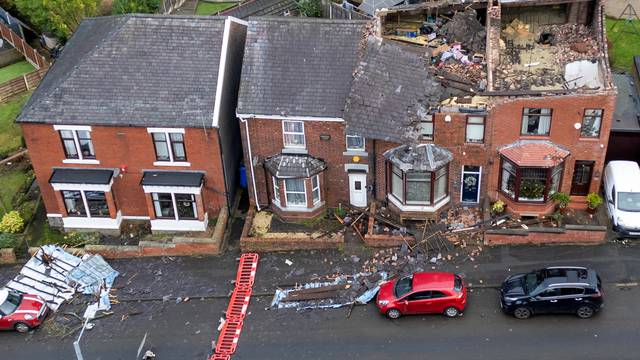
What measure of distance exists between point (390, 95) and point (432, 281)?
8.38 metres

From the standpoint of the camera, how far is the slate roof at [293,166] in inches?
1305

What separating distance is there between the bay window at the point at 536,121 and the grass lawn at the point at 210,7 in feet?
96.7

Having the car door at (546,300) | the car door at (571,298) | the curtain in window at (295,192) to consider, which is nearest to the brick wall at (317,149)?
the curtain in window at (295,192)

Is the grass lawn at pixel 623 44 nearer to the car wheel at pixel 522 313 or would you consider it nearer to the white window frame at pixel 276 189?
the car wheel at pixel 522 313

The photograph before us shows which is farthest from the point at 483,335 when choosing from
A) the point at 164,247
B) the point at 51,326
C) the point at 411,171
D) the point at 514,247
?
the point at 51,326

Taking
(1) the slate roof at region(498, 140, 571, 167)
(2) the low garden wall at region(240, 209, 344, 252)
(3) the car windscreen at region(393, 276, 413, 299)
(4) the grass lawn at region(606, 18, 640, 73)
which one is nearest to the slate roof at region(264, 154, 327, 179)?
(2) the low garden wall at region(240, 209, 344, 252)

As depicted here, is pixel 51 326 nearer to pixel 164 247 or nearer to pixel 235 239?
pixel 164 247

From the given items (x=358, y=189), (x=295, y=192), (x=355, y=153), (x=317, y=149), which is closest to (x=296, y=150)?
(x=317, y=149)

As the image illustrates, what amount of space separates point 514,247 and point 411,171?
586cm

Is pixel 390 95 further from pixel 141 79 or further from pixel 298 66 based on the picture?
pixel 141 79

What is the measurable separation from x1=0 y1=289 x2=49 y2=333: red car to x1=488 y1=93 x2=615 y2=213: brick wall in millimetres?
21382

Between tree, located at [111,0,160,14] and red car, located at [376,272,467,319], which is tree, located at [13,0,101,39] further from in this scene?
red car, located at [376,272,467,319]

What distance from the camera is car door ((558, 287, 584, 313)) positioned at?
1077 inches

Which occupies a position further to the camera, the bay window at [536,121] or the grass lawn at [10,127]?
the grass lawn at [10,127]
